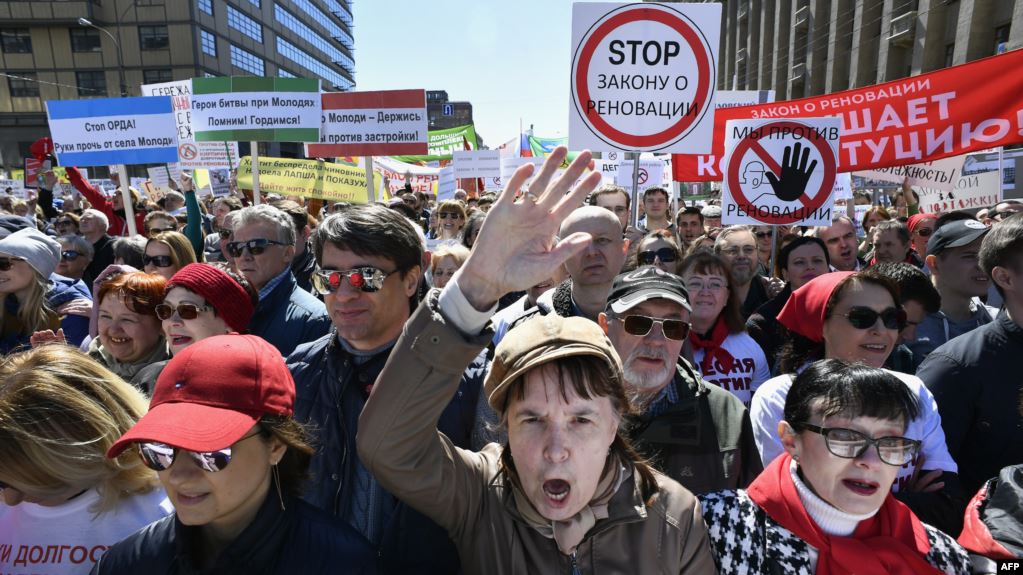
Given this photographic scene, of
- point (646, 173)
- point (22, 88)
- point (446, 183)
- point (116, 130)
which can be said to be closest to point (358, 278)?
point (116, 130)

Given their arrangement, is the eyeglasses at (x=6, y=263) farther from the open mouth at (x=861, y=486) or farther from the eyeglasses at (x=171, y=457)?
the open mouth at (x=861, y=486)

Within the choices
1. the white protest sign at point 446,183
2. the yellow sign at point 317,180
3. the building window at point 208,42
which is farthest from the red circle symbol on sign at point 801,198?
the building window at point 208,42

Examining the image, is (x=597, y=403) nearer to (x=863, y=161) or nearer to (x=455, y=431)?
(x=455, y=431)

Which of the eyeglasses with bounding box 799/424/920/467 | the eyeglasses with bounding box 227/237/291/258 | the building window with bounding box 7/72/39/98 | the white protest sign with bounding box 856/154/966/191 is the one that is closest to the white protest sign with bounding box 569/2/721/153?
the eyeglasses with bounding box 227/237/291/258

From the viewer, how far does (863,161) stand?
19.0ft

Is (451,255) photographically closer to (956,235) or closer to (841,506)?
(956,235)

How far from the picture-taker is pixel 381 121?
755cm

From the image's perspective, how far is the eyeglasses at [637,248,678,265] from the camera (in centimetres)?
449

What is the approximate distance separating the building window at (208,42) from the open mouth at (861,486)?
5275 centimetres

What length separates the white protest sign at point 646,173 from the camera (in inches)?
413

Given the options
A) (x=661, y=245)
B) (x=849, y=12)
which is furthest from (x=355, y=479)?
(x=849, y=12)

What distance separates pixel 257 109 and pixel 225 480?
685 centimetres

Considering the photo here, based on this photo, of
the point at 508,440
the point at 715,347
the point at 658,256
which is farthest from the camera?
the point at 658,256

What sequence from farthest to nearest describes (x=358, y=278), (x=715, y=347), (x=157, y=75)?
(x=157, y=75) < (x=715, y=347) < (x=358, y=278)
